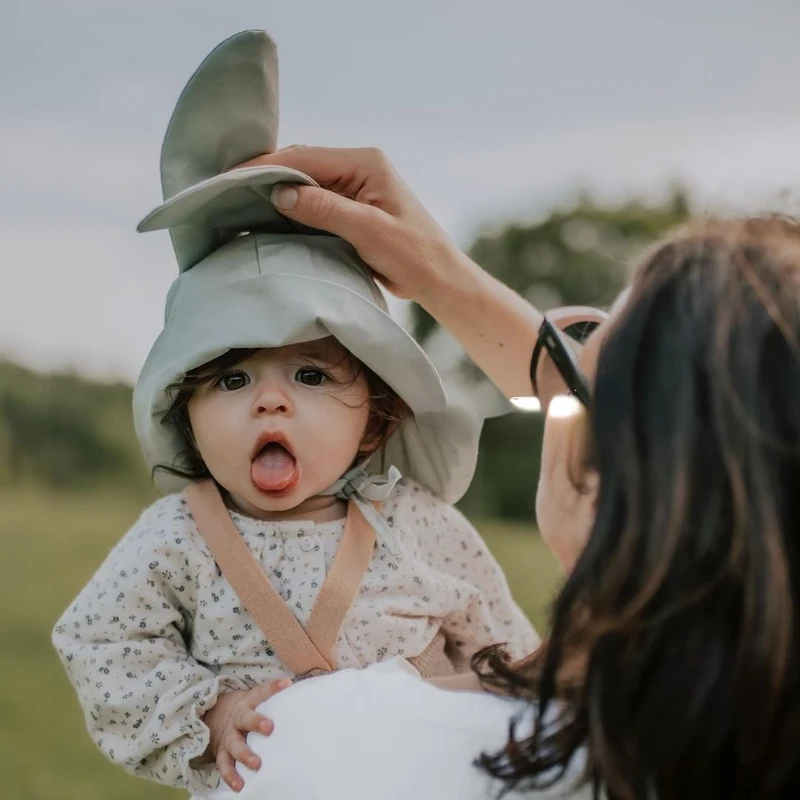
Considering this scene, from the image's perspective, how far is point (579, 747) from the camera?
0.89m

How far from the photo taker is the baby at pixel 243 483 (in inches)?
48.6

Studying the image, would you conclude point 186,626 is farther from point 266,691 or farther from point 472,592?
point 472,592

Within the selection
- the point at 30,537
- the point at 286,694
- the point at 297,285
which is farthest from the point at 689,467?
the point at 30,537

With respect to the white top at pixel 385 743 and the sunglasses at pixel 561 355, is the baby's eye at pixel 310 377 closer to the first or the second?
A: the sunglasses at pixel 561 355

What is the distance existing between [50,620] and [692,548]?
18.1 feet

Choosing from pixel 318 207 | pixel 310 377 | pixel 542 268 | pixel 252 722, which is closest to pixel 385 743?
pixel 252 722

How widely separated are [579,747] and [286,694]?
299mm

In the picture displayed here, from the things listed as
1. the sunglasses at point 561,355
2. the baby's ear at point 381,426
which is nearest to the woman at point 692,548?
the sunglasses at point 561,355

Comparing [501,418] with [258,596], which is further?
[501,418]

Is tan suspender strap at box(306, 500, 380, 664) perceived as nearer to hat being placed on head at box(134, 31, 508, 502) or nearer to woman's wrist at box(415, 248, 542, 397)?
hat being placed on head at box(134, 31, 508, 502)

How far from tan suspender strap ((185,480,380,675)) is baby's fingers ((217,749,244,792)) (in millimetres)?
159

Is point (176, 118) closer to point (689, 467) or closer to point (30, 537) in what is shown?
point (689, 467)

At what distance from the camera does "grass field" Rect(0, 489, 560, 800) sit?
3916 millimetres

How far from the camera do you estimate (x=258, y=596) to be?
126cm
